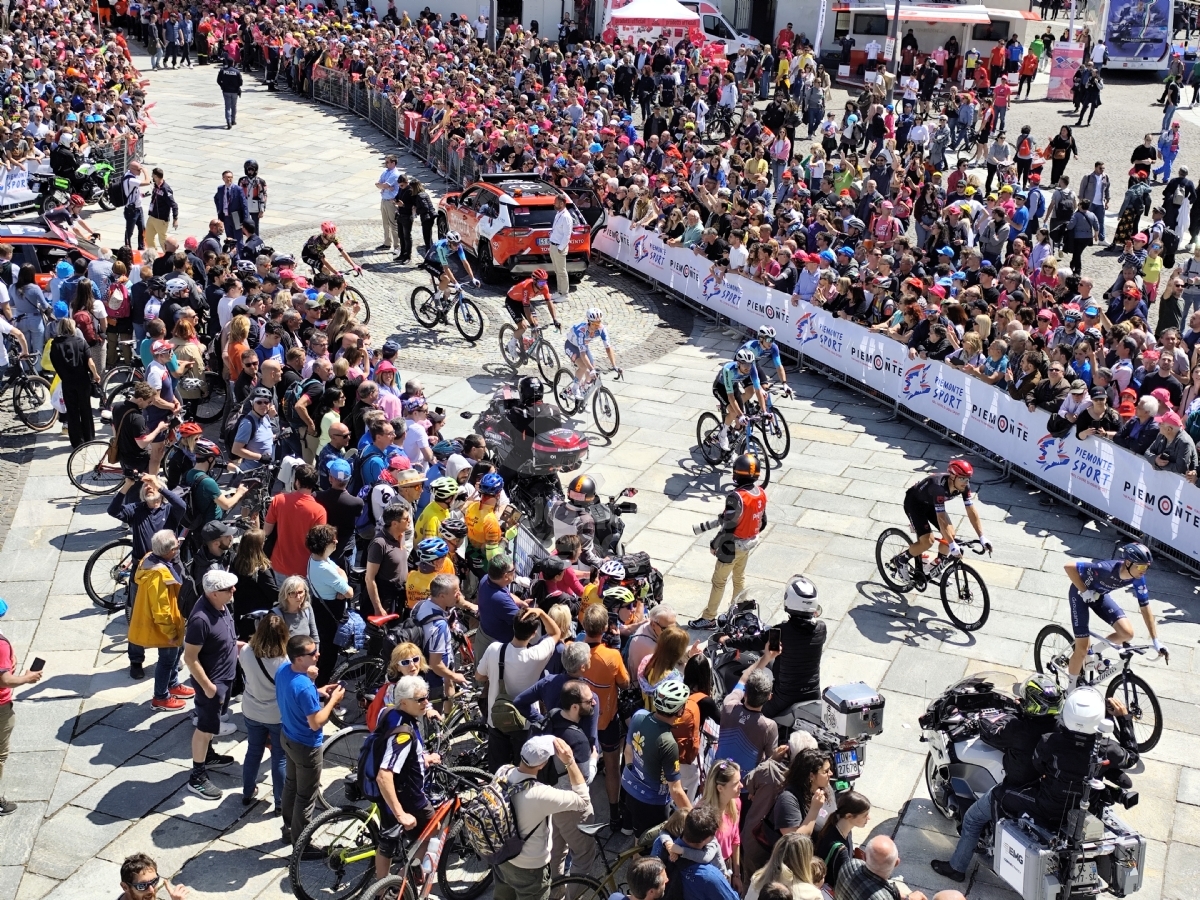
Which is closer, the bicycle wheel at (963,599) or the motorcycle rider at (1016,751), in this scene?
the motorcycle rider at (1016,751)

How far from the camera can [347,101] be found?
114 ft

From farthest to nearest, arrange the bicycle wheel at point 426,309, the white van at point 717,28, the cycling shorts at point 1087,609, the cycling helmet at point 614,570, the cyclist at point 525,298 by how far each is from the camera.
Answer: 1. the white van at point 717,28
2. the bicycle wheel at point 426,309
3. the cyclist at point 525,298
4. the cycling shorts at point 1087,609
5. the cycling helmet at point 614,570

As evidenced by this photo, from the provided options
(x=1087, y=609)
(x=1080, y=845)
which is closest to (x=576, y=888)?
(x=1080, y=845)

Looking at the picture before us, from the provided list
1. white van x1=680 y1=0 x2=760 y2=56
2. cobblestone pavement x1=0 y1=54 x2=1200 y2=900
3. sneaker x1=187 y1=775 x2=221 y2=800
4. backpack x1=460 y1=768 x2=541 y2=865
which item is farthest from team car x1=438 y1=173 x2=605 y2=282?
white van x1=680 y1=0 x2=760 y2=56

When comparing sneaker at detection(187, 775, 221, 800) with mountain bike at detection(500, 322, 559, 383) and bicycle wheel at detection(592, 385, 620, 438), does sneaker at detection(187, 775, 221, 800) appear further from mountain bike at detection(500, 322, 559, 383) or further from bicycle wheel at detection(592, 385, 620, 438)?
mountain bike at detection(500, 322, 559, 383)

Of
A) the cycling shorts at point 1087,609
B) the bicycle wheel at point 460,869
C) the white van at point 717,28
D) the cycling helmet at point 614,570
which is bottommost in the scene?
the bicycle wheel at point 460,869

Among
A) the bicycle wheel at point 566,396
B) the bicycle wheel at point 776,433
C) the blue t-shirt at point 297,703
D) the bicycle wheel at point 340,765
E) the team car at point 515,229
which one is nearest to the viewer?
the blue t-shirt at point 297,703

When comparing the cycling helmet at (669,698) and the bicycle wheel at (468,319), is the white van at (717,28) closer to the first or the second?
the bicycle wheel at (468,319)

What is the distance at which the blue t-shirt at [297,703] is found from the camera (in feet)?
25.6

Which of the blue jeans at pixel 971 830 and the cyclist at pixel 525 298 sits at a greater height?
the cyclist at pixel 525 298

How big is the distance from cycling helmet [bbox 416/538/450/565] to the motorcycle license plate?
3230mm

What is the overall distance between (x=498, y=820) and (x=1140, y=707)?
5.60 m

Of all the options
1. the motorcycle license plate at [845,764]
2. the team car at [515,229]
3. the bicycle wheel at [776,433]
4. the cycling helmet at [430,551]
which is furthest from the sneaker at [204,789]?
the team car at [515,229]

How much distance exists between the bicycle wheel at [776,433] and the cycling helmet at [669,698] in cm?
739
